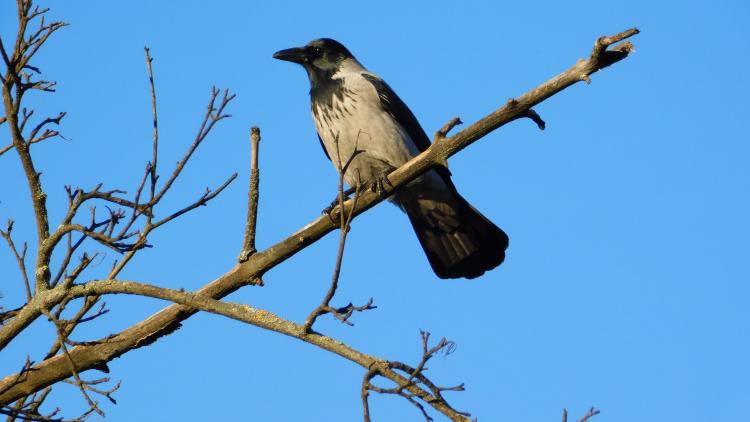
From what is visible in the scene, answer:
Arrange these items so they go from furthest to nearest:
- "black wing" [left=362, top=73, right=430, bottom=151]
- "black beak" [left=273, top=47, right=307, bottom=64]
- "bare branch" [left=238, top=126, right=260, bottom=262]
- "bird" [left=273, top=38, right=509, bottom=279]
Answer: "black beak" [left=273, top=47, right=307, bottom=64] → "black wing" [left=362, top=73, right=430, bottom=151] → "bird" [left=273, top=38, right=509, bottom=279] → "bare branch" [left=238, top=126, right=260, bottom=262]

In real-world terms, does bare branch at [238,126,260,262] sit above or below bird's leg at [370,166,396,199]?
below

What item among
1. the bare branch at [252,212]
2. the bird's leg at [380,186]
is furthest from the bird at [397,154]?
the bare branch at [252,212]

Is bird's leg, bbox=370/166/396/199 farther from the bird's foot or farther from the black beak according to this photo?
the black beak

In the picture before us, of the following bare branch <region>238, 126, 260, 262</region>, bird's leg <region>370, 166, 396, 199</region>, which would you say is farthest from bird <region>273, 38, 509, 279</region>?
bare branch <region>238, 126, 260, 262</region>

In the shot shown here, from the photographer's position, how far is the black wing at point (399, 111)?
6617mm

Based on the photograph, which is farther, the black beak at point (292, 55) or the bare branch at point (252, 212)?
the black beak at point (292, 55)

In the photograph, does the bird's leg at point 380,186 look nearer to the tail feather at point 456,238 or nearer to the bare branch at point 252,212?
the bare branch at point 252,212

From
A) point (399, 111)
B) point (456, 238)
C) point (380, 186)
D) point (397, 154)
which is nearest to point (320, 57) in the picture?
point (399, 111)

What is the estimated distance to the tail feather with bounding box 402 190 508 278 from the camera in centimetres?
669

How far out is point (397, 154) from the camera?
6.30 metres

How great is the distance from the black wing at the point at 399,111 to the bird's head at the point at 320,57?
14.0 inches

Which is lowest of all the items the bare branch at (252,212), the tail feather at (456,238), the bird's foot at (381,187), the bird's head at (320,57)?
the bare branch at (252,212)

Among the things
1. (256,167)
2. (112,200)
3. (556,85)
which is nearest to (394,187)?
(256,167)

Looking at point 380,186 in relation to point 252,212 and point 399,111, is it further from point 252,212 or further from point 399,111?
point 399,111
